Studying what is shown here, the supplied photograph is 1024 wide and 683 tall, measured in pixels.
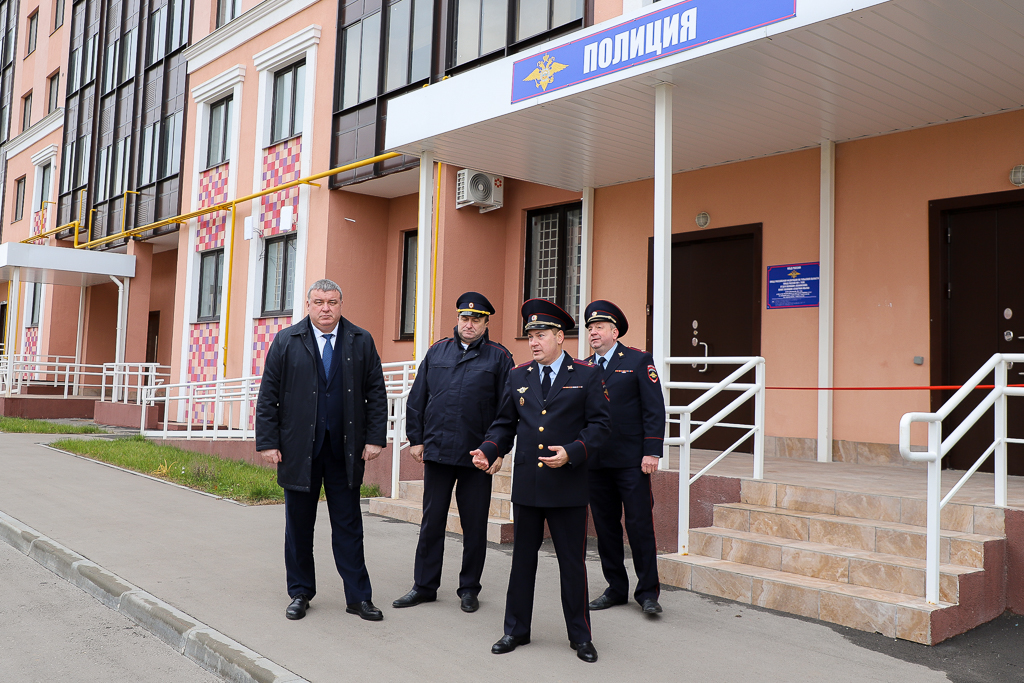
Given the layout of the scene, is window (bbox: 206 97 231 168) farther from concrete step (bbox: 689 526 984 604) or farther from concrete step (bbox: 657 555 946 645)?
concrete step (bbox: 657 555 946 645)

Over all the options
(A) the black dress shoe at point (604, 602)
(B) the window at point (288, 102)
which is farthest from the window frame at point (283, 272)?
(A) the black dress shoe at point (604, 602)

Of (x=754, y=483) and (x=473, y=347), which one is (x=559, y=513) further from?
(x=754, y=483)

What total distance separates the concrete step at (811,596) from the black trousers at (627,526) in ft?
1.72

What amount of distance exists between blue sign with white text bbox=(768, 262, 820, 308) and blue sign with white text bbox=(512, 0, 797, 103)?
10.6 feet

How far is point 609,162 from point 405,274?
5398 mm

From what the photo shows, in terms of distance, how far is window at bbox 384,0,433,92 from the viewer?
42.6 feet

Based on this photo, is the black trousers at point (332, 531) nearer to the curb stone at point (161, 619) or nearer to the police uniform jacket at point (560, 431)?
the curb stone at point (161, 619)

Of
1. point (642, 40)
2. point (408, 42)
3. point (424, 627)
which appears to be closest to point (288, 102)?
point (408, 42)

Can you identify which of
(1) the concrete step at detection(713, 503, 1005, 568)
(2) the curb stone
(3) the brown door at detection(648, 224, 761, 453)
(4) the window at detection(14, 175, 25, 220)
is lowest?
(2) the curb stone

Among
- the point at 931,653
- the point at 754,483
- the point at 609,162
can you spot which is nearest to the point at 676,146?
the point at 609,162

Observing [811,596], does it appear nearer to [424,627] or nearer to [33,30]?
[424,627]

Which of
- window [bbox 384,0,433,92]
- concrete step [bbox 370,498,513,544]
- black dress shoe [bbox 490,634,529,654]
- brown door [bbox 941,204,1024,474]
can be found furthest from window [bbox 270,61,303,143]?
black dress shoe [bbox 490,634,529,654]

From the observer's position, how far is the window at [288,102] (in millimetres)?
15531

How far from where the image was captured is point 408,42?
13227 millimetres
